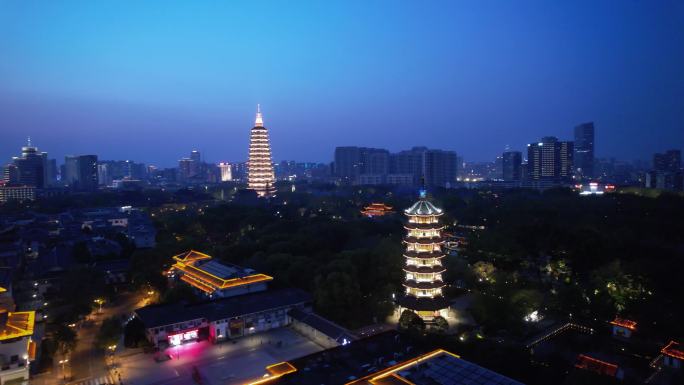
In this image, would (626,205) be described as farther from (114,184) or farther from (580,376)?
(114,184)

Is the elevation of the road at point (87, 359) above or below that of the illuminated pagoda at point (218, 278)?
below

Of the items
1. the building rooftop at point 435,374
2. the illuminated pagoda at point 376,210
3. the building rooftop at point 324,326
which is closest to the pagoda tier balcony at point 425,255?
the building rooftop at point 324,326

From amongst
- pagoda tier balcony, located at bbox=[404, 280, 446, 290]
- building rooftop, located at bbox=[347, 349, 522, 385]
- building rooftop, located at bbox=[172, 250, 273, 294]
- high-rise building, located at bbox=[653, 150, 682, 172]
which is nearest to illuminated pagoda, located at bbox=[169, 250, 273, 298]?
building rooftop, located at bbox=[172, 250, 273, 294]

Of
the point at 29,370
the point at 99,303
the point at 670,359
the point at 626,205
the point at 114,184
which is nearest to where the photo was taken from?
the point at 670,359

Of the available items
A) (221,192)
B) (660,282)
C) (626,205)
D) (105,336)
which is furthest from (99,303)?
(221,192)

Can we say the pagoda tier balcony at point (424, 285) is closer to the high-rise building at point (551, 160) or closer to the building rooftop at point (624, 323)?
the building rooftop at point (624, 323)

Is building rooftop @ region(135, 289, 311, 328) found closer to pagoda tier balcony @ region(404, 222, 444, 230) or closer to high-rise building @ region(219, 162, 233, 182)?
pagoda tier balcony @ region(404, 222, 444, 230)

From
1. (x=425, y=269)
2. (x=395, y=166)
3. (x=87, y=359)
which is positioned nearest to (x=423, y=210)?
(x=425, y=269)

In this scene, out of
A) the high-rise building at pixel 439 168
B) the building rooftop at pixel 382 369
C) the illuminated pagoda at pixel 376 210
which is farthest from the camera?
the high-rise building at pixel 439 168
